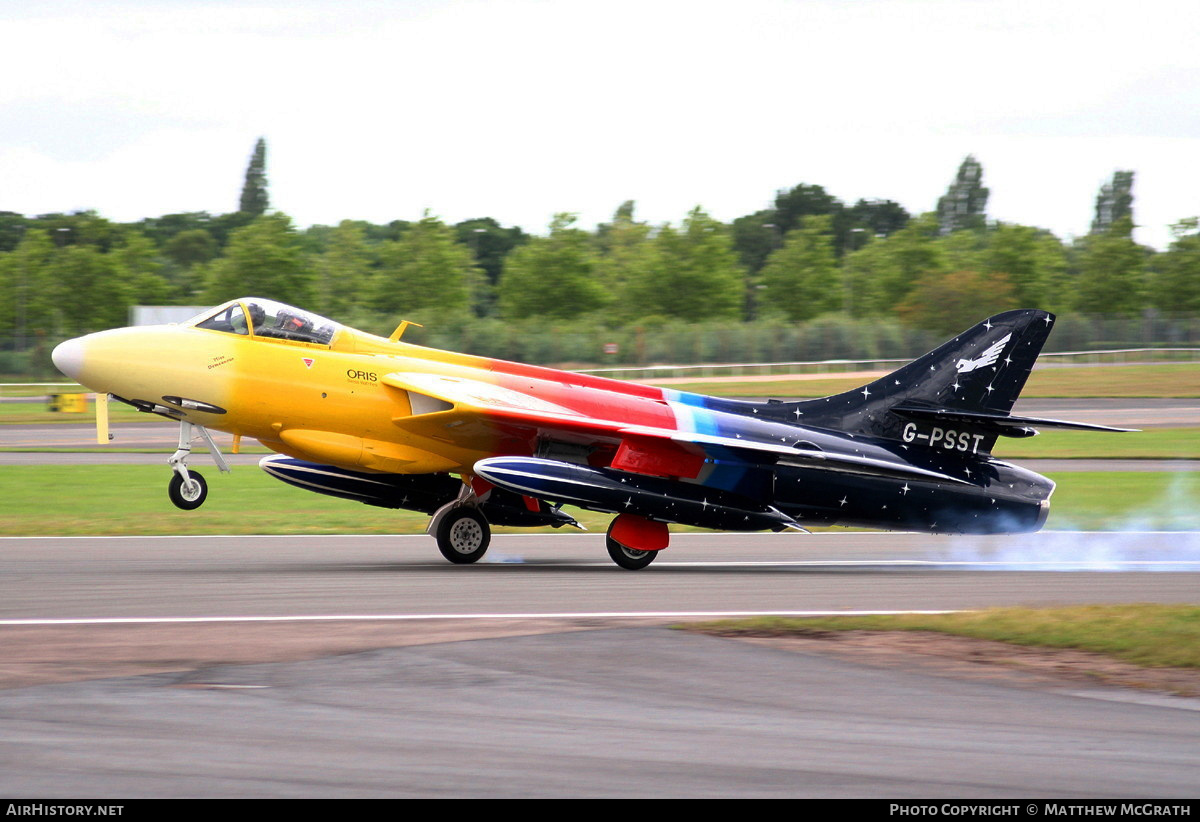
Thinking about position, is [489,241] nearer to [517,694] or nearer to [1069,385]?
[1069,385]

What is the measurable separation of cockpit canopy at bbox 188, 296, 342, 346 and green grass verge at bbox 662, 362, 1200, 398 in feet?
114

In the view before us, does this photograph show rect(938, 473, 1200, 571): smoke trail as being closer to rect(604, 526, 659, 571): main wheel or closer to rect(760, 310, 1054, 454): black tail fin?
rect(760, 310, 1054, 454): black tail fin

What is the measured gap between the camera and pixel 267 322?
16469 millimetres

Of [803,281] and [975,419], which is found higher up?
[803,281]

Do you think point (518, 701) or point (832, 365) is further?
point (832, 365)

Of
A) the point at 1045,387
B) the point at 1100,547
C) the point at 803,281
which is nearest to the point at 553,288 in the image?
the point at 803,281

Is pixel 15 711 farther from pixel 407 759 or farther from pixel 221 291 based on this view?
pixel 221 291

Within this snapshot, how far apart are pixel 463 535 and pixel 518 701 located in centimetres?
826

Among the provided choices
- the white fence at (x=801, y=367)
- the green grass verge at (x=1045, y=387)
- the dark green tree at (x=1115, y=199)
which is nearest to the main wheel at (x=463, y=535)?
the green grass verge at (x=1045, y=387)

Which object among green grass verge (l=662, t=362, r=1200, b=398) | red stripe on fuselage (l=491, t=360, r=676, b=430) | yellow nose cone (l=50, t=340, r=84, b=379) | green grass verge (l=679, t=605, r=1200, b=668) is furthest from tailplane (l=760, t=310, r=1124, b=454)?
green grass verge (l=662, t=362, r=1200, b=398)

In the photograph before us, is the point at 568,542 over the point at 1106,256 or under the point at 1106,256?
under

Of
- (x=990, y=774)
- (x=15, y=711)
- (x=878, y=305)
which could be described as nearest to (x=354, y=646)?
(x=15, y=711)

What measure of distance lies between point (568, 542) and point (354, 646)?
9.33 metres

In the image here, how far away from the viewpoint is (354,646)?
10.7 metres
